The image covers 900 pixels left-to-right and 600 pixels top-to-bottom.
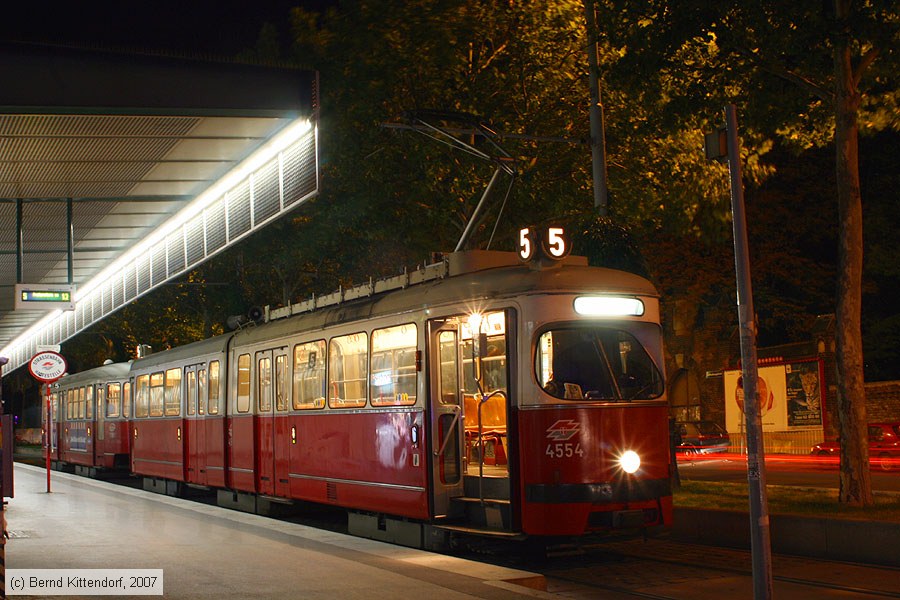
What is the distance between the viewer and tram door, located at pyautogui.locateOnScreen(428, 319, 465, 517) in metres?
12.8

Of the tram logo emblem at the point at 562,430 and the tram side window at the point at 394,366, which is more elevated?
the tram side window at the point at 394,366

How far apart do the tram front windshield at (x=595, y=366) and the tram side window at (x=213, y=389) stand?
398 inches

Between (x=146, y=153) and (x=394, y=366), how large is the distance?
4411 mm

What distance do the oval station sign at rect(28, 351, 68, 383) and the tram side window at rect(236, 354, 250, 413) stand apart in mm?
4080

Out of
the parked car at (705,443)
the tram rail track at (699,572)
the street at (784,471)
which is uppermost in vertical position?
the parked car at (705,443)

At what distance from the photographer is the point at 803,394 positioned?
A: 107 feet

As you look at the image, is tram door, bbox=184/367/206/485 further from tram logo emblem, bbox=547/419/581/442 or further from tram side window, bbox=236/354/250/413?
tram logo emblem, bbox=547/419/581/442

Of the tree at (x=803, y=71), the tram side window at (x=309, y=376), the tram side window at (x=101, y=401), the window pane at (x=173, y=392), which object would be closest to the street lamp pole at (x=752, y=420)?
the tree at (x=803, y=71)

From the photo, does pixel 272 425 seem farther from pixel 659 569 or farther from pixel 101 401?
pixel 101 401

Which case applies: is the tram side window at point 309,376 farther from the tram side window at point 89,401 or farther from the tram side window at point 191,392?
the tram side window at point 89,401

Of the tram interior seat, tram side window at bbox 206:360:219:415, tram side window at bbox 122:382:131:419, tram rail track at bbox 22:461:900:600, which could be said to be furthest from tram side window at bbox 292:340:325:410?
tram side window at bbox 122:382:131:419

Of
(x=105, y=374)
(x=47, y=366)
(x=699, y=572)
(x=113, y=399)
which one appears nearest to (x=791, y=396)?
(x=113, y=399)

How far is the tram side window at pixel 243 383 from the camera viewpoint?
18922 mm

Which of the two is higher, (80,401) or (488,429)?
(80,401)
